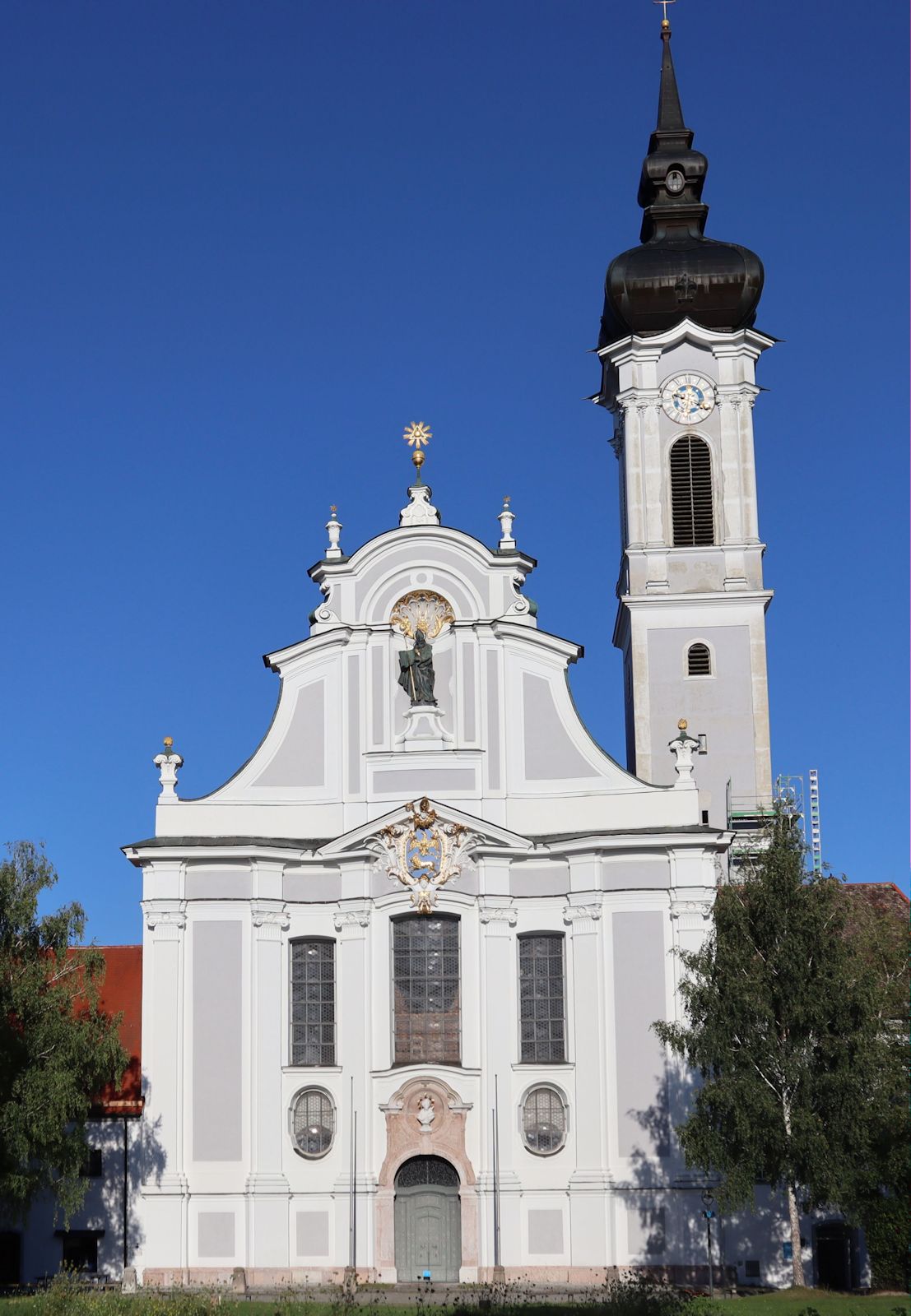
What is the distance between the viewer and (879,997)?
1351 inches

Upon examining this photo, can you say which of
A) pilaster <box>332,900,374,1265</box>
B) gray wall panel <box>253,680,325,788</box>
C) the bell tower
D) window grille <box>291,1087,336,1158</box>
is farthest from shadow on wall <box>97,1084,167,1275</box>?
the bell tower

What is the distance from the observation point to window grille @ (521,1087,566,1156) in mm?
39188

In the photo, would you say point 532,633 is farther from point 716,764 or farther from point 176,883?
point 176,883

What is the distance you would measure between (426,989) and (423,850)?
270 cm

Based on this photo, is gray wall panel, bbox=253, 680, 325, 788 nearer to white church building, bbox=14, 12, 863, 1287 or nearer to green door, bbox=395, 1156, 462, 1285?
white church building, bbox=14, 12, 863, 1287

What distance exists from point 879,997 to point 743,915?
260 centimetres

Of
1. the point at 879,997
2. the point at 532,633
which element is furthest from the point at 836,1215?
the point at 532,633

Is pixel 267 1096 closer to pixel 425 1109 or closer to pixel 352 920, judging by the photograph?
pixel 425 1109

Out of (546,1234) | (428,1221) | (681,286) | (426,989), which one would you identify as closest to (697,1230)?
(546,1234)

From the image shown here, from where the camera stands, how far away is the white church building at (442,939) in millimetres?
38750

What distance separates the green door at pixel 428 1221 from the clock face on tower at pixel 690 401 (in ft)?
55.6

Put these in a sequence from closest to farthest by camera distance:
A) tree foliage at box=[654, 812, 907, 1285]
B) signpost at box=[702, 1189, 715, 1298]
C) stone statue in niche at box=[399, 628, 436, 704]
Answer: tree foliage at box=[654, 812, 907, 1285]
signpost at box=[702, 1189, 715, 1298]
stone statue in niche at box=[399, 628, 436, 704]

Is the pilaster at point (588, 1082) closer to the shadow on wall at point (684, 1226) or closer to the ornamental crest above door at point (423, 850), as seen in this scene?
the shadow on wall at point (684, 1226)

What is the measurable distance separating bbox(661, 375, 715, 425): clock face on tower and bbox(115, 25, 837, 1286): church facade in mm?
3928
